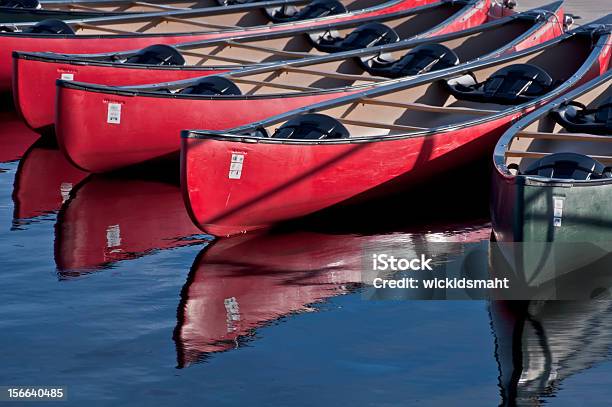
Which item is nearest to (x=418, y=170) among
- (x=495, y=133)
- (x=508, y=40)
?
(x=495, y=133)

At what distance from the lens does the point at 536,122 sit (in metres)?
13.6

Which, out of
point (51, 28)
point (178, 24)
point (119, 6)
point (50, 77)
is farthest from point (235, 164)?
point (119, 6)

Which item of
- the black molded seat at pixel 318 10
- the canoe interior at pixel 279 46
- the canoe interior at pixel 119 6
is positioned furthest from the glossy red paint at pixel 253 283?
the canoe interior at pixel 119 6

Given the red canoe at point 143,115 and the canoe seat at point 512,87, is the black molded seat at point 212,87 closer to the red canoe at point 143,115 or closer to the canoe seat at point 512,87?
the red canoe at point 143,115

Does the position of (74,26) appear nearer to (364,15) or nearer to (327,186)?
(364,15)

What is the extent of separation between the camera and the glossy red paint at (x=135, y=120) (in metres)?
14.1

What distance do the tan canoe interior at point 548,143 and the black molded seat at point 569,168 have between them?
104 cm

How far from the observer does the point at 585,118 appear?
1405cm

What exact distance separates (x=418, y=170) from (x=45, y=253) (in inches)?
154

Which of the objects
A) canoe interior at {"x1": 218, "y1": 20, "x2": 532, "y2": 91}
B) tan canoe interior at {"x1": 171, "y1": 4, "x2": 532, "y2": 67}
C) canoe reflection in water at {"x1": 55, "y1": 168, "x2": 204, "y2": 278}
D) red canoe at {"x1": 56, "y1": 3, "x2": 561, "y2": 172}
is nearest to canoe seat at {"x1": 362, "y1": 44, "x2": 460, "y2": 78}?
canoe interior at {"x1": 218, "y1": 20, "x2": 532, "y2": 91}

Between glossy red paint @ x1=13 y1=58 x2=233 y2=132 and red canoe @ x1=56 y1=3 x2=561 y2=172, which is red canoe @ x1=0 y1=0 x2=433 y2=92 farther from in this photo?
red canoe @ x1=56 y1=3 x2=561 y2=172

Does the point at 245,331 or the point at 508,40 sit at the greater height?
the point at 508,40

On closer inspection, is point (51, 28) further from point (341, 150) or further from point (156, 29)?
point (341, 150)

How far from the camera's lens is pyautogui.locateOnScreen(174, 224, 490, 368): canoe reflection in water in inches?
399
